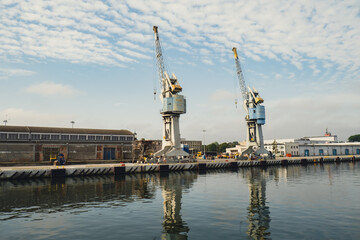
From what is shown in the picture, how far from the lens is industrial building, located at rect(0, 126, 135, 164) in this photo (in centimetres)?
8731

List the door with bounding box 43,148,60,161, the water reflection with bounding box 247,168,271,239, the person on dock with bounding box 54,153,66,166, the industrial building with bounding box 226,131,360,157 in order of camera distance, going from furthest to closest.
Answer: the industrial building with bounding box 226,131,360,157, the door with bounding box 43,148,60,161, the person on dock with bounding box 54,153,66,166, the water reflection with bounding box 247,168,271,239

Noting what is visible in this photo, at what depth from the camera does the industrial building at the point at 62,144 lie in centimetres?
8731

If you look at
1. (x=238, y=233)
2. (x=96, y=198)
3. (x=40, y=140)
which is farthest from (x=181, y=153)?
(x=238, y=233)

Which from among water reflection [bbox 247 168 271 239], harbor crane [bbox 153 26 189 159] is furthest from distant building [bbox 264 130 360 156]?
water reflection [bbox 247 168 271 239]

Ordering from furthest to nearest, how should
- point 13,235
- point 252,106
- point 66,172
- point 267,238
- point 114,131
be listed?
point 252,106
point 114,131
point 66,172
point 13,235
point 267,238

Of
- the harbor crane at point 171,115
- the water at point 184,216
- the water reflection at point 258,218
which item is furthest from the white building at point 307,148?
the water at point 184,216

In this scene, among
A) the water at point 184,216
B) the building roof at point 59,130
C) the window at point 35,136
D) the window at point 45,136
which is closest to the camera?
the water at point 184,216

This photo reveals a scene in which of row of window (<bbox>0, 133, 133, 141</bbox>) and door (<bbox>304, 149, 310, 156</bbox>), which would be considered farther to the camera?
door (<bbox>304, 149, 310, 156</bbox>)

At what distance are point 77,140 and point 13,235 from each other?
8356 centimetres

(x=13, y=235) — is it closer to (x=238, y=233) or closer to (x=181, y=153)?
(x=238, y=233)

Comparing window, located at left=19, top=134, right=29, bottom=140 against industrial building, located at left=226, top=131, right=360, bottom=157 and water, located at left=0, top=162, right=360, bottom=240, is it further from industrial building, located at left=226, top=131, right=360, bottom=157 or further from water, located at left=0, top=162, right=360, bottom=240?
industrial building, located at left=226, top=131, right=360, bottom=157

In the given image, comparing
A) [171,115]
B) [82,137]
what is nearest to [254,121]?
[171,115]

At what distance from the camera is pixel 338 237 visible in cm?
1856

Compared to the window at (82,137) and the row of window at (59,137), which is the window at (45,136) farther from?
the window at (82,137)
